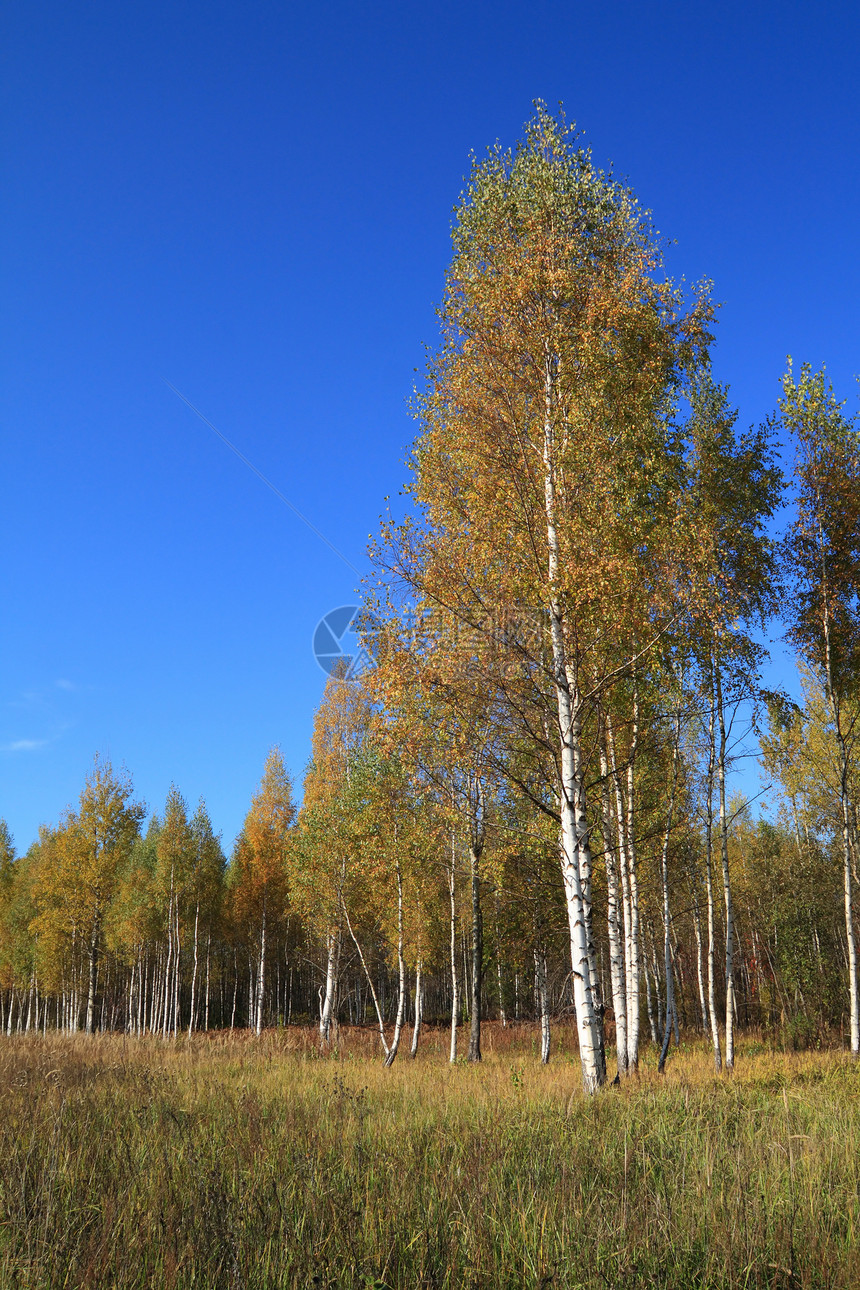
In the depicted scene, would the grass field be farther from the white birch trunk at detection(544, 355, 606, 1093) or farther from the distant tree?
the distant tree

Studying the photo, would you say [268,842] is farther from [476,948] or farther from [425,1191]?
[425,1191]

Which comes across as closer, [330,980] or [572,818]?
[572,818]

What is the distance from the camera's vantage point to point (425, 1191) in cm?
431

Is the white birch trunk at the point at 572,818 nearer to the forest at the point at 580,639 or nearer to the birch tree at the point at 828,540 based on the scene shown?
the forest at the point at 580,639

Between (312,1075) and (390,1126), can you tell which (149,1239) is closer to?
(390,1126)

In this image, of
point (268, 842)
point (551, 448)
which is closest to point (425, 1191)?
point (551, 448)

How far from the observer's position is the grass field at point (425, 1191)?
3.47m

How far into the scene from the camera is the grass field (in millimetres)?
3473

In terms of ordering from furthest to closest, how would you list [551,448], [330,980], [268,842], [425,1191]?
[268,842], [330,980], [551,448], [425,1191]

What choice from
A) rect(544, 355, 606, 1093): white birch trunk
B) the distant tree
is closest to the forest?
rect(544, 355, 606, 1093): white birch trunk

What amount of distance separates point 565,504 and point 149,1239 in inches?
334

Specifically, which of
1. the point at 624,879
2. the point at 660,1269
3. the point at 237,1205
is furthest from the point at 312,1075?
the point at 660,1269

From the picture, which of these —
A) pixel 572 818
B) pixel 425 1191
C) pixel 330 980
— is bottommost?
pixel 330 980

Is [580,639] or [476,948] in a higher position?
[580,639]
